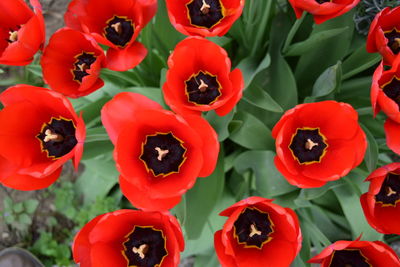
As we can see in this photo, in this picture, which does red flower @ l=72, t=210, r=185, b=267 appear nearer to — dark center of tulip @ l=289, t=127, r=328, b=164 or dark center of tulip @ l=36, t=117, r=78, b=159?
dark center of tulip @ l=36, t=117, r=78, b=159

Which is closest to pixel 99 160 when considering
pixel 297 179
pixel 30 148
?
pixel 30 148

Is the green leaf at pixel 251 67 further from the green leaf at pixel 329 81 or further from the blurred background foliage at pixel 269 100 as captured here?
the green leaf at pixel 329 81

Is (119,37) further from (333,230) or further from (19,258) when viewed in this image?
(19,258)

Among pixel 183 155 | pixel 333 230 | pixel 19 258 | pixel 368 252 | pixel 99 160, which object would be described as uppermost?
pixel 183 155

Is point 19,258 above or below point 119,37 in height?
below

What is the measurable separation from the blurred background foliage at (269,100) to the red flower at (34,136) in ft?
0.27

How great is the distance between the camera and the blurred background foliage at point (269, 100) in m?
1.05

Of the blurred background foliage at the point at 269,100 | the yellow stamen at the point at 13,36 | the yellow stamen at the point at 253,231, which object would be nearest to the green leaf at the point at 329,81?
the blurred background foliage at the point at 269,100

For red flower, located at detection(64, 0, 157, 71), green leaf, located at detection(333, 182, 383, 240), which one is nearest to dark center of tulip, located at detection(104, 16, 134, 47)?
red flower, located at detection(64, 0, 157, 71)

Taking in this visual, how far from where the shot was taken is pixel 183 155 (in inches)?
35.2

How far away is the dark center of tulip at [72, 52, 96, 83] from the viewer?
3.17 feet

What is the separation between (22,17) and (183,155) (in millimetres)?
464

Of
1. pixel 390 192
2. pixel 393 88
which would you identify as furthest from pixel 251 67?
pixel 390 192

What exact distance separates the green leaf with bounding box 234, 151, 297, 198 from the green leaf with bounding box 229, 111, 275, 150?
0.10 feet
